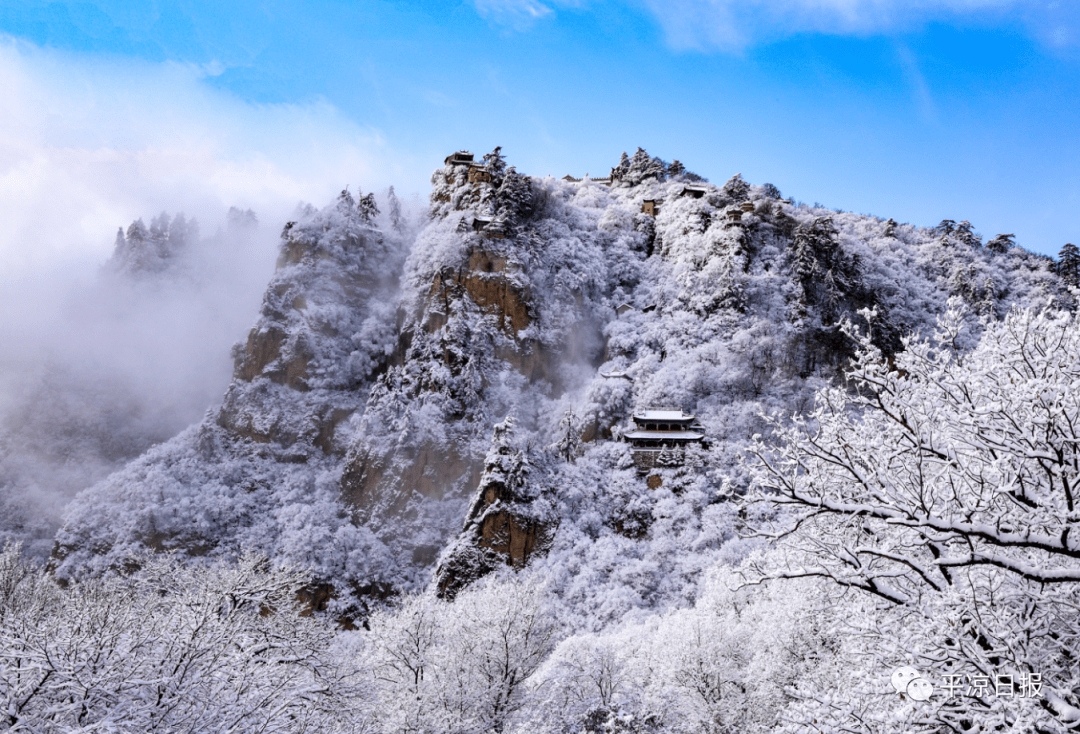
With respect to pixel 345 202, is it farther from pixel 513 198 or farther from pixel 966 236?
pixel 966 236

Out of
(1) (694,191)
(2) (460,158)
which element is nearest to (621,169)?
(1) (694,191)

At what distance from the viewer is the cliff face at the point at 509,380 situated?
46.8 meters

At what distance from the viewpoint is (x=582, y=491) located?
162 ft

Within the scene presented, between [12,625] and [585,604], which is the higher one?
[12,625]

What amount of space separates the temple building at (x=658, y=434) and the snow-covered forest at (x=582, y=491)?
0.85 m

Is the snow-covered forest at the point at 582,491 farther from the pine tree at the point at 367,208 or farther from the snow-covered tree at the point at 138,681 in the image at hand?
the pine tree at the point at 367,208

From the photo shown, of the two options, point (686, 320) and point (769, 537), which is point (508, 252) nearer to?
point (686, 320)

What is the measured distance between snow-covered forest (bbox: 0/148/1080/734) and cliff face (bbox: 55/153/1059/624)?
1.17 feet

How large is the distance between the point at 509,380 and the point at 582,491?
1660 cm

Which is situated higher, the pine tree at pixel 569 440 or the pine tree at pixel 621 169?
the pine tree at pixel 621 169

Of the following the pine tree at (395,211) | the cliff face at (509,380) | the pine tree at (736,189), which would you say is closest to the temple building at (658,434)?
the cliff face at (509,380)

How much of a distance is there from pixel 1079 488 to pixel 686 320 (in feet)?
193

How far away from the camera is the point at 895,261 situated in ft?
251

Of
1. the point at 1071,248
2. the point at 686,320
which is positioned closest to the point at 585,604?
the point at 686,320
